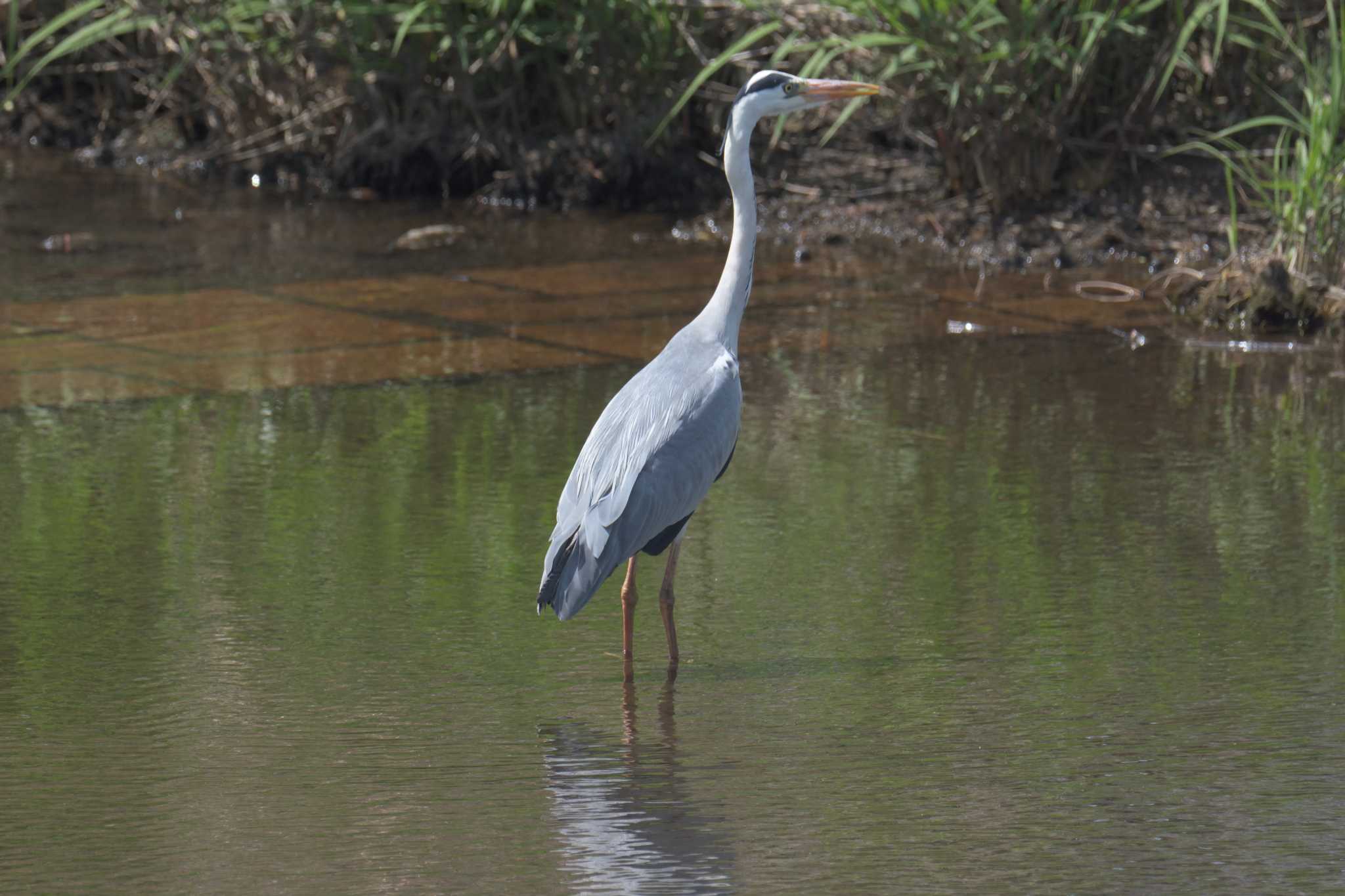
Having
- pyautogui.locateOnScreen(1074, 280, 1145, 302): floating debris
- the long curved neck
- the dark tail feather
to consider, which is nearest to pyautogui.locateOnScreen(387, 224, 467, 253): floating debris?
pyautogui.locateOnScreen(1074, 280, 1145, 302): floating debris

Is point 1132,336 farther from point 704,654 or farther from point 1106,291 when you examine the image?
point 704,654

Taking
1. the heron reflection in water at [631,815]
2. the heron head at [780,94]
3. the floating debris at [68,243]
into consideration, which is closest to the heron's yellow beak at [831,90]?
the heron head at [780,94]

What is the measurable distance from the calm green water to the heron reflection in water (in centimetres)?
1

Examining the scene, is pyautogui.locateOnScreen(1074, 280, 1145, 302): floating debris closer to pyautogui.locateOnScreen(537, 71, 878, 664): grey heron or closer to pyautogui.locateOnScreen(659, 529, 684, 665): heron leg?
pyautogui.locateOnScreen(537, 71, 878, 664): grey heron

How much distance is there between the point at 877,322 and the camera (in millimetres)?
8180

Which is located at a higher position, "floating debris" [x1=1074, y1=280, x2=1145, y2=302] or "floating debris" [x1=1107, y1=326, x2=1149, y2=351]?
"floating debris" [x1=1074, y1=280, x2=1145, y2=302]

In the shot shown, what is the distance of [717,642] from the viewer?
15.6 feet

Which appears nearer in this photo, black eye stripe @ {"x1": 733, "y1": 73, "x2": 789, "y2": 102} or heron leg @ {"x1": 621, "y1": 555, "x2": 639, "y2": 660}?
heron leg @ {"x1": 621, "y1": 555, "x2": 639, "y2": 660}

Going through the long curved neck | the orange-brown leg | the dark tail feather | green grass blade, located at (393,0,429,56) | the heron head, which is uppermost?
green grass blade, located at (393,0,429,56)

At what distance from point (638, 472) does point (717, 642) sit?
0.49 meters

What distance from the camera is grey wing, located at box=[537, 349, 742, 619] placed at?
4.39 meters

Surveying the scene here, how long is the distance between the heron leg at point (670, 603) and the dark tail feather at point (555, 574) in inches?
12.7

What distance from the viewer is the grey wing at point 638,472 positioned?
4.39 m

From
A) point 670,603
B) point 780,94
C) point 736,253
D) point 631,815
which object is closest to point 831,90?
point 780,94
